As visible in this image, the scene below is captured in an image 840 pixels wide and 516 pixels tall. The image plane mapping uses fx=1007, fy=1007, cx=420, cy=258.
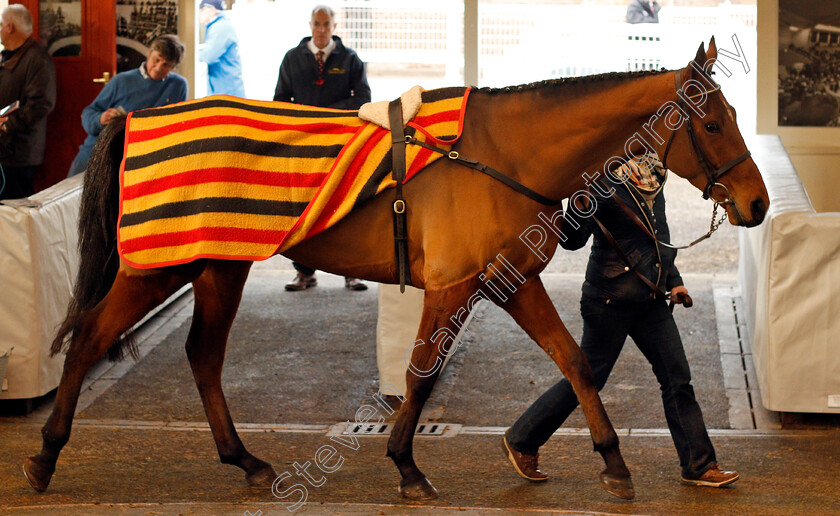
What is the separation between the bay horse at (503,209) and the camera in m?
4.15

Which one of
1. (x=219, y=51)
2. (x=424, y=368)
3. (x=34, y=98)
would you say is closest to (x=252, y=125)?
(x=424, y=368)

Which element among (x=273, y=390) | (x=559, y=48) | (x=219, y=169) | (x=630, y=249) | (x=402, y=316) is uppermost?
(x=559, y=48)

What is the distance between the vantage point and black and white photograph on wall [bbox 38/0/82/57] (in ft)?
30.9

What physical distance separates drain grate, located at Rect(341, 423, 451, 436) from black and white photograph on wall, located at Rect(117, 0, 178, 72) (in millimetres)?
5153

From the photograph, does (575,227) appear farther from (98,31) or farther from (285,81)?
(98,31)

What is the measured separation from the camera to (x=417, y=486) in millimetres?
4484

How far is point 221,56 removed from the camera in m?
10.9

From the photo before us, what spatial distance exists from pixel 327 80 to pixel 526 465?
5.04 metres

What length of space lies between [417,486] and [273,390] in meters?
2.34

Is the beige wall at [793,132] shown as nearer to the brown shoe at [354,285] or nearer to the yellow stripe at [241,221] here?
the brown shoe at [354,285]

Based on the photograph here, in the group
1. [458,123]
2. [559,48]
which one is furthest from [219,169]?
[559,48]

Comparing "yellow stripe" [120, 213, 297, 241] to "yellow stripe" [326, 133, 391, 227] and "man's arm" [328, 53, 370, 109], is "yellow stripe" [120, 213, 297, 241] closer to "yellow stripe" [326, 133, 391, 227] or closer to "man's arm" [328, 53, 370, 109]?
"yellow stripe" [326, 133, 391, 227]

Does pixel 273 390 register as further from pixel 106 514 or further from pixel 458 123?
pixel 458 123

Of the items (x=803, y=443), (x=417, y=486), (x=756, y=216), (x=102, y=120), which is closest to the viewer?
(x=756, y=216)
